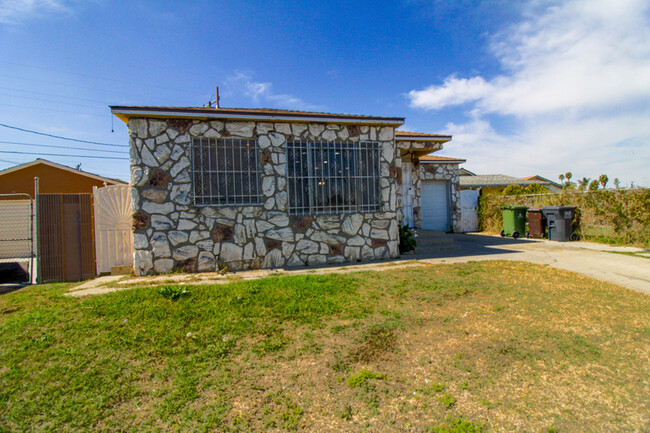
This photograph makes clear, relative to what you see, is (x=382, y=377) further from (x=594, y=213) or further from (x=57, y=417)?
(x=594, y=213)

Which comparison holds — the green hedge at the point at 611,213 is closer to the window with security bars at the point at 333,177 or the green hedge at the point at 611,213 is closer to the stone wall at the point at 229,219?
the stone wall at the point at 229,219

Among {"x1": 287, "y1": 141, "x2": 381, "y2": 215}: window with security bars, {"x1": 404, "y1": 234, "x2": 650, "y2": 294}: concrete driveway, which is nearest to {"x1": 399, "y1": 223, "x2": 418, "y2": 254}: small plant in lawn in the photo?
{"x1": 404, "y1": 234, "x2": 650, "y2": 294}: concrete driveway

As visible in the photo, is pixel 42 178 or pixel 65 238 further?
pixel 42 178

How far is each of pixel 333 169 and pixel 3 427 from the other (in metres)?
7.17

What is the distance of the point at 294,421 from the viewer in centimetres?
264

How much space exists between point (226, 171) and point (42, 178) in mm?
15518

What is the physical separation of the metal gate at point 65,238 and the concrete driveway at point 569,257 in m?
7.74

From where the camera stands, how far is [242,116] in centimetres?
779

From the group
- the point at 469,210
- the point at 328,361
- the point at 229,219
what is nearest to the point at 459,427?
the point at 328,361

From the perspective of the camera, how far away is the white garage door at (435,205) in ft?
48.4

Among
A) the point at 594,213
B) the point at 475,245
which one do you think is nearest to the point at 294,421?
the point at 475,245

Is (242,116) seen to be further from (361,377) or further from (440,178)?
(440,178)

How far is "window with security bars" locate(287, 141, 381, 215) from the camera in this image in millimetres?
8312

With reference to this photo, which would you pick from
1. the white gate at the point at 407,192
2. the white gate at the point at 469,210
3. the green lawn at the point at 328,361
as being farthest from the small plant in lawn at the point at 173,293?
the white gate at the point at 469,210
